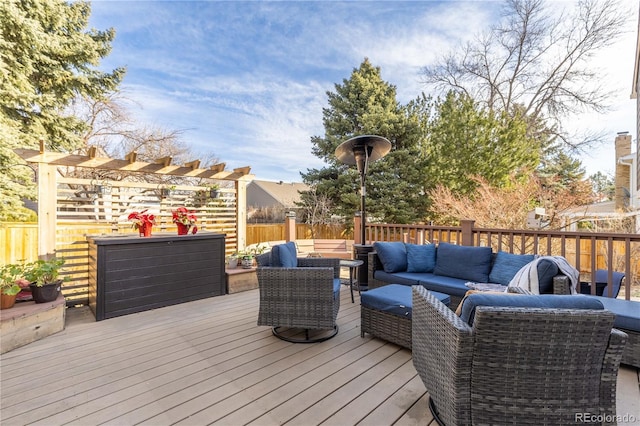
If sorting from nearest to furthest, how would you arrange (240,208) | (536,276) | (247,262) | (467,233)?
1. (536,276)
2. (467,233)
3. (247,262)
4. (240,208)

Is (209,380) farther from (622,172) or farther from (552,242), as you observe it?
(622,172)

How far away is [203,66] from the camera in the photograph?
828cm

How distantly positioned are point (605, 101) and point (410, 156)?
6.37 metres

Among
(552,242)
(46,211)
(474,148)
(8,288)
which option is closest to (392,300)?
(8,288)

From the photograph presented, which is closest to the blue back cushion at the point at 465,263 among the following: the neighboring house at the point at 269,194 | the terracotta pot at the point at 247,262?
the terracotta pot at the point at 247,262

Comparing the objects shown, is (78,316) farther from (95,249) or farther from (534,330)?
(534,330)

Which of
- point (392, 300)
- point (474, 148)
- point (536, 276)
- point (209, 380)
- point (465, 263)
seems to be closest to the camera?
point (209, 380)

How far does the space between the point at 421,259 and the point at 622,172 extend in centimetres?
1108

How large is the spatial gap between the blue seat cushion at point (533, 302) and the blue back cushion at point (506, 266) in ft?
6.86

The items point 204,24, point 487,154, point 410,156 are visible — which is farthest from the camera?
point 410,156

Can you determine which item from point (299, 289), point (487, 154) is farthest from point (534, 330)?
point (487, 154)

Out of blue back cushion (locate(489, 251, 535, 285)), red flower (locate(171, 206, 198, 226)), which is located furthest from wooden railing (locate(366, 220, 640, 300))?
red flower (locate(171, 206, 198, 226))

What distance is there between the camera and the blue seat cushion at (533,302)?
4.72ft

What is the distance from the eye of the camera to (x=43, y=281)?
10.6 ft
